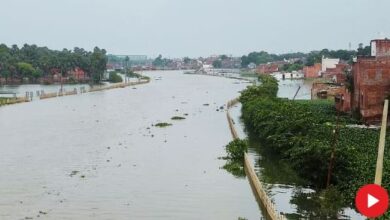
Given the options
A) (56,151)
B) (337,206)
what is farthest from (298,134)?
(56,151)

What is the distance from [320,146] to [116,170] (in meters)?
16.6

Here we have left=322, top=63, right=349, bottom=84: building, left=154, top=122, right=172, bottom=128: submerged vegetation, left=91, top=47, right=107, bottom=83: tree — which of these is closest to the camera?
left=154, top=122, right=172, bottom=128: submerged vegetation

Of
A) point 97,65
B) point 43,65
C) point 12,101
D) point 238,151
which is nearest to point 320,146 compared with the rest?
point 238,151

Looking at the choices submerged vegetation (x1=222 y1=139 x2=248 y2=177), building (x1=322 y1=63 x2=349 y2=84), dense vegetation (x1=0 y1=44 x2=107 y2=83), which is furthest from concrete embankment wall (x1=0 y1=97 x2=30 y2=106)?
dense vegetation (x1=0 y1=44 x2=107 y2=83)

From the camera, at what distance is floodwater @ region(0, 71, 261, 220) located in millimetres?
30172

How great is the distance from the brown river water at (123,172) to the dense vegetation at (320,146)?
2.02 m

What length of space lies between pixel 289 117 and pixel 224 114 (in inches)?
1512

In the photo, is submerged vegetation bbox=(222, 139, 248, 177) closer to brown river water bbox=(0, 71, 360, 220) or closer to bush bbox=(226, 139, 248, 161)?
bush bbox=(226, 139, 248, 161)

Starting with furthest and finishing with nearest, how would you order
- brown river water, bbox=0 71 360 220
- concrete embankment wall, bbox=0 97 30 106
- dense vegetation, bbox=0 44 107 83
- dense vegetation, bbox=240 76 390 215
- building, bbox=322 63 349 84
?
1. dense vegetation, bbox=0 44 107 83
2. concrete embankment wall, bbox=0 97 30 106
3. building, bbox=322 63 349 84
4. brown river water, bbox=0 71 360 220
5. dense vegetation, bbox=240 76 390 215

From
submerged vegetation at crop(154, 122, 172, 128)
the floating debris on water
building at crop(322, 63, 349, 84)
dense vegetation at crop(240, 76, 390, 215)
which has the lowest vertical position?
the floating debris on water

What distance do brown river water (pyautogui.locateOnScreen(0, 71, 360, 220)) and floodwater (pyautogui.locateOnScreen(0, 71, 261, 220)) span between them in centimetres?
5

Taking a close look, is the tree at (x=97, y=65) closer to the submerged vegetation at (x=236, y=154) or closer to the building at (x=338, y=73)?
the building at (x=338, y=73)

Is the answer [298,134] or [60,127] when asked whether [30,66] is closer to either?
[60,127]

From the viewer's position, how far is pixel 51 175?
128 feet
